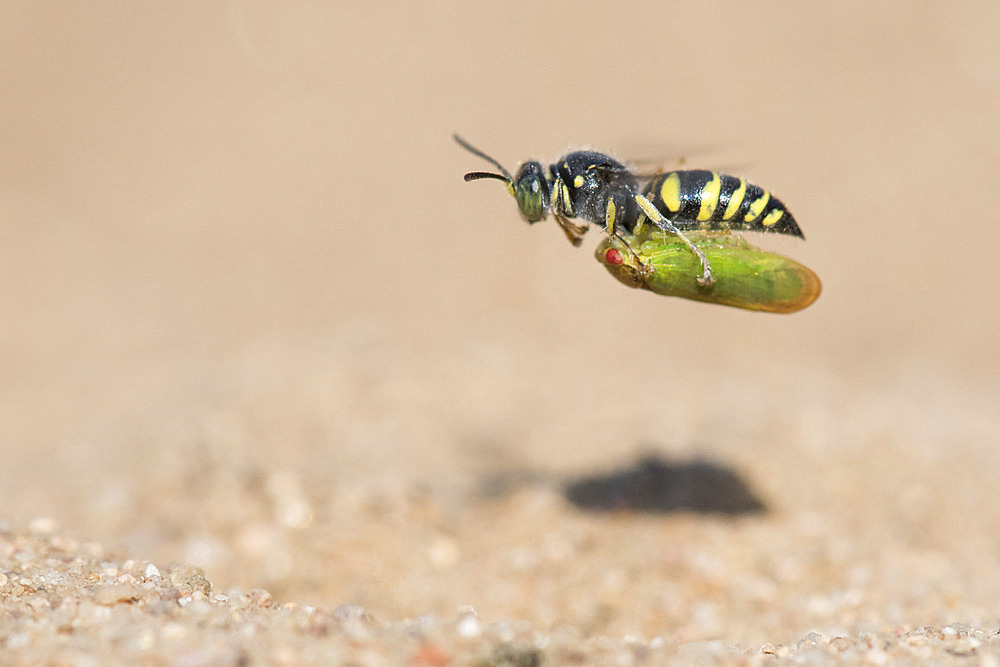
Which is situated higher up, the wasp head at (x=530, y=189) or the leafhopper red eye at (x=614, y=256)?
the wasp head at (x=530, y=189)

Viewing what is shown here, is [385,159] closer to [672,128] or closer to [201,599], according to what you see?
[672,128]

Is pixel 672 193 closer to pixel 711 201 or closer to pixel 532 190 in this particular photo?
pixel 711 201

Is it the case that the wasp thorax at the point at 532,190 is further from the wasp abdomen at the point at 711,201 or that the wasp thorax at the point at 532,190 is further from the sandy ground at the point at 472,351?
the sandy ground at the point at 472,351

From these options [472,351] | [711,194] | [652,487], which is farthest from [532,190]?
[472,351]

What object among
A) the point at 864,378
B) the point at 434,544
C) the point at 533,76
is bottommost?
the point at 434,544

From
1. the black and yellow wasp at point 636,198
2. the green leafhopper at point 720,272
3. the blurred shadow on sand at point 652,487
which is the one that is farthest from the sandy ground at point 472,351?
the green leafhopper at point 720,272

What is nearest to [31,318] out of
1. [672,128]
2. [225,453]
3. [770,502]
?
[225,453]

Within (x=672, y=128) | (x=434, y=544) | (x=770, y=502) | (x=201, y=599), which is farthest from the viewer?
(x=672, y=128)
